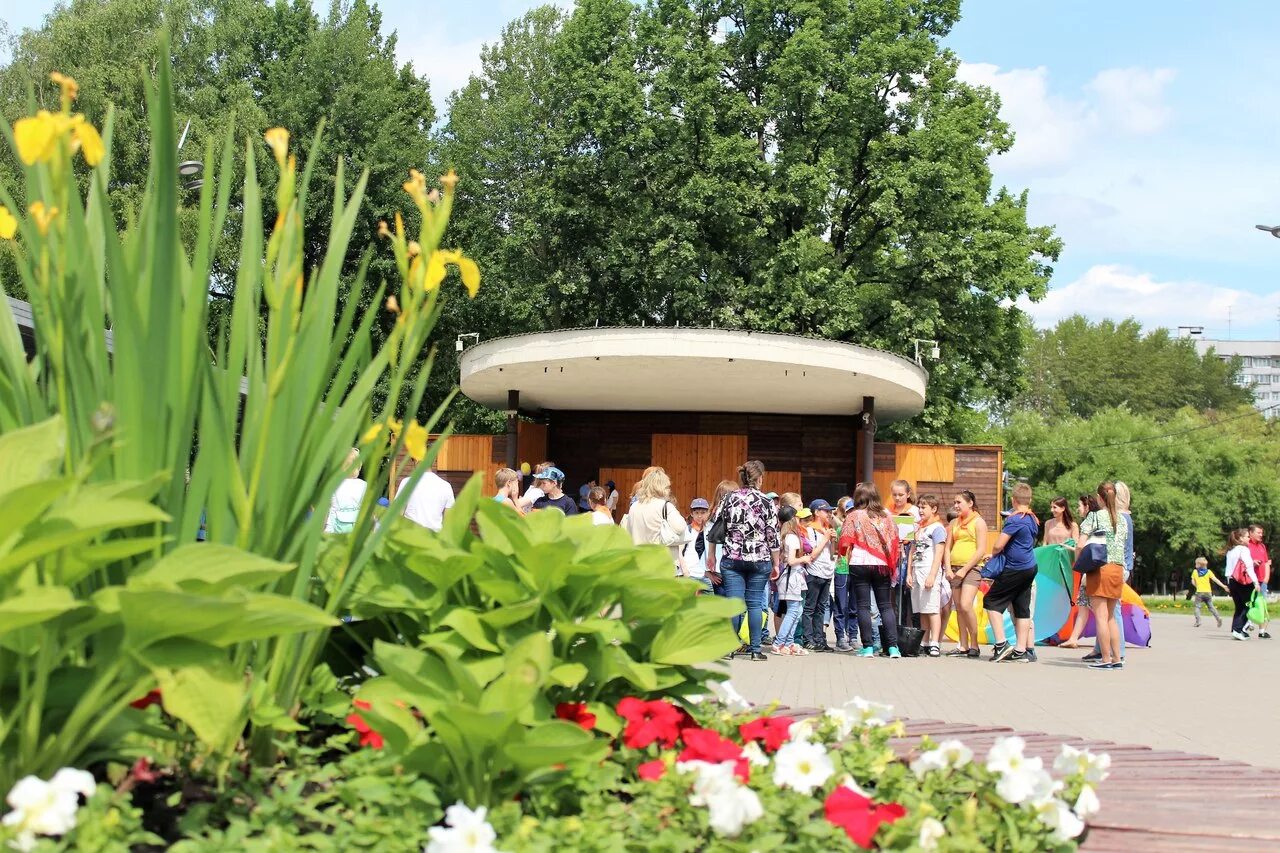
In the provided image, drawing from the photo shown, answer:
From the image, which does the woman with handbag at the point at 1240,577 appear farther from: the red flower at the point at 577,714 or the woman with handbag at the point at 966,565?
the red flower at the point at 577,714

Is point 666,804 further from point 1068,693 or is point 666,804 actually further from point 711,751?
point 1068,693

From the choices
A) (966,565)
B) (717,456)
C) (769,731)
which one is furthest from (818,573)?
(717,456)

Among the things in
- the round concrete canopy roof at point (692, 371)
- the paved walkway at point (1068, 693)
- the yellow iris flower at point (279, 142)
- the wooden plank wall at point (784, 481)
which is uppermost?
the round concrete canopy roof at point (692, 371)

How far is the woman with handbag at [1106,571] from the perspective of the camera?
11.7m

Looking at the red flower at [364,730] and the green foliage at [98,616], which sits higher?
the green foliage at [98,616]

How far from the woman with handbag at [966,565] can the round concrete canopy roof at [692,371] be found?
8.04 metres

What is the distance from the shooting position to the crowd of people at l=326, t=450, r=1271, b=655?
11523 mm

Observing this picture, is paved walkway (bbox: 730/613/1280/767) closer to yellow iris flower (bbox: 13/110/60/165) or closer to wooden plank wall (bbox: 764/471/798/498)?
yellow iris flower (bbox: 13/110/60/165)

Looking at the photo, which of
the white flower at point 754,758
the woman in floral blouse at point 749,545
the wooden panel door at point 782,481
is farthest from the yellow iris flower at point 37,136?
the wooden panel door at point 782,481

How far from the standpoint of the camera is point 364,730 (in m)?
2.40

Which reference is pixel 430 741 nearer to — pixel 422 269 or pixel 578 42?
pixel 422 269

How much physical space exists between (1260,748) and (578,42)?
1121 inches

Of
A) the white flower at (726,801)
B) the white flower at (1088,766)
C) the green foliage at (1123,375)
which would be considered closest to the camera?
the white flower at (726,801)

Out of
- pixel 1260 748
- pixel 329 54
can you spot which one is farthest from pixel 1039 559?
pixel 329 54
